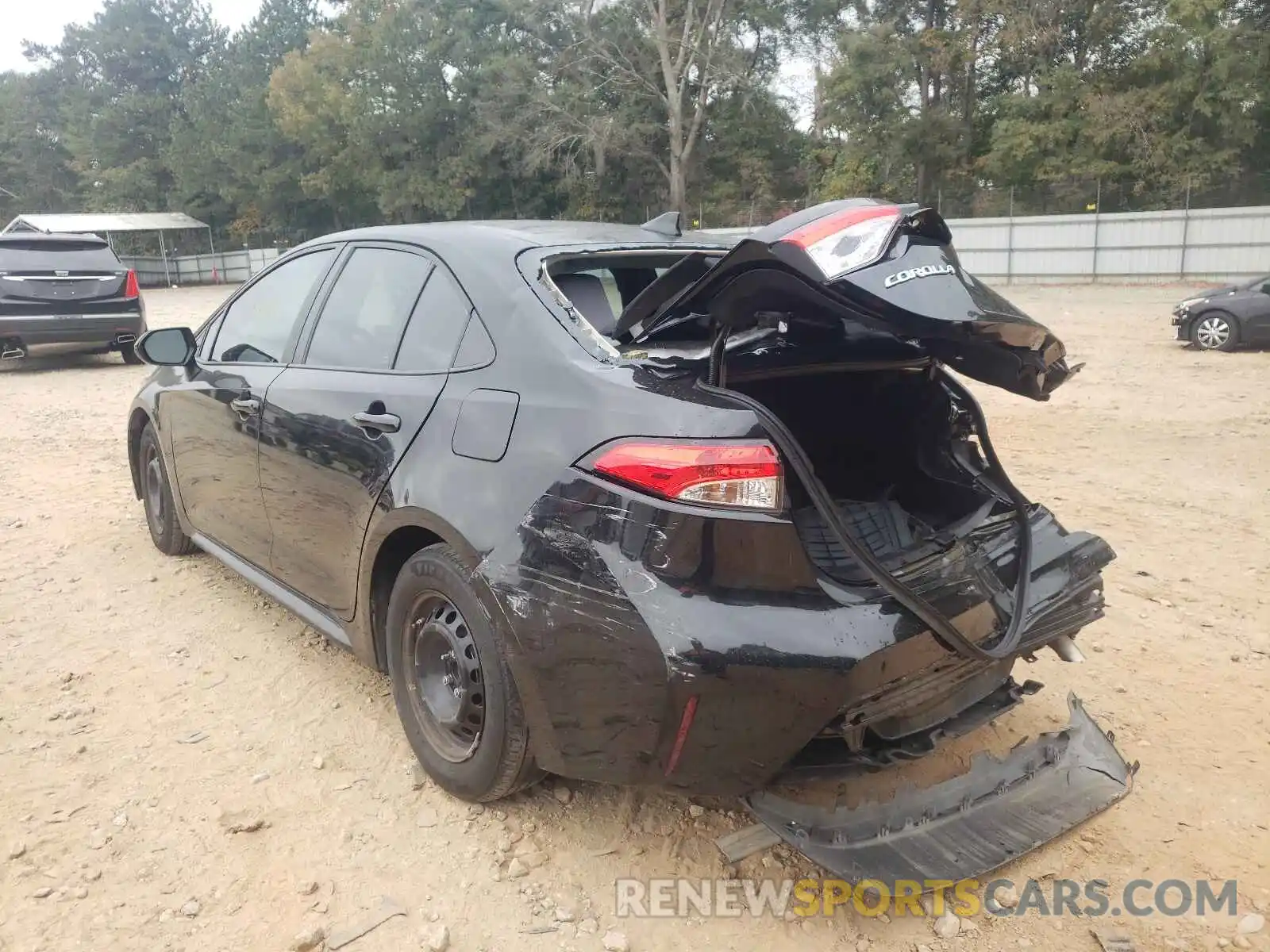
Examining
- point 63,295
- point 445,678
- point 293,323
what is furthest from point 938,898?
point 63,295

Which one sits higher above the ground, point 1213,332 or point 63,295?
point 63,295

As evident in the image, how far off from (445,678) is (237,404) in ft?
5.38

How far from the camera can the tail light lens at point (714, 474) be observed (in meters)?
2.09

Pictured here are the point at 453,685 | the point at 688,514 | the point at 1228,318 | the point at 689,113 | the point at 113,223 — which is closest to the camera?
the point at 688,514

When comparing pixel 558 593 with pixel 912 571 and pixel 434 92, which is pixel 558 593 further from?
pixel 434 92

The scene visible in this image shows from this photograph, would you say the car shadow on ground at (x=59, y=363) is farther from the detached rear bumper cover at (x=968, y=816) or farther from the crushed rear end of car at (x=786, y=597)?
the detached rear bumper cover at (x=968, y=816)

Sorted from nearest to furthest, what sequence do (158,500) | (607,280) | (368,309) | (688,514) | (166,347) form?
(688,514)
(607,280)
(368,309)
(166,347)
(158,500)

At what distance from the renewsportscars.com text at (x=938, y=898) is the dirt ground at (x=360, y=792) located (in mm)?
39

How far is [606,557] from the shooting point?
7.02 feet

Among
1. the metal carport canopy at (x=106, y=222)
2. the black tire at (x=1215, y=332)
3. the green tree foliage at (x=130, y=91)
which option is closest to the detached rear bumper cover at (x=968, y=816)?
the black tire at (x=1215, y=332)

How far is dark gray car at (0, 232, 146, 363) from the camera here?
1098 centimetres

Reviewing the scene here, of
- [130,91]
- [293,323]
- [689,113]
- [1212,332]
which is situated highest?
[130,91]

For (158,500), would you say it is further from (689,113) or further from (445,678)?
(689,113)

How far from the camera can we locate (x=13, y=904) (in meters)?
2.37
